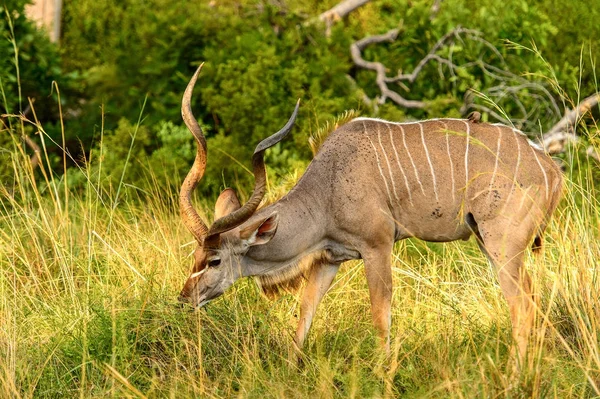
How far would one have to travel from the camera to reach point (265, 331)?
12.4 feet

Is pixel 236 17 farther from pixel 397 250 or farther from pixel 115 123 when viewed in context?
pixel 397 250

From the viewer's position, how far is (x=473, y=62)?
22.6ft

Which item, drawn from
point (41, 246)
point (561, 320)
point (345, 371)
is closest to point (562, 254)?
point (561, 320)

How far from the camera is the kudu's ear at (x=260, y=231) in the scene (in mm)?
3818

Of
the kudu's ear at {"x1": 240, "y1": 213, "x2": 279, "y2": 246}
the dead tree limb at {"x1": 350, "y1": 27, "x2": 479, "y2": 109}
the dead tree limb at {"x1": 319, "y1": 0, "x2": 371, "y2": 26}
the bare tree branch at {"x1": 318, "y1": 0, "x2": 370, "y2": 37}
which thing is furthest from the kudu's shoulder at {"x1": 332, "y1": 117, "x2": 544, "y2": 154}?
the dead tree limb at {"x1": 319, "y1": 0, "x2": 371, "y2": 26}

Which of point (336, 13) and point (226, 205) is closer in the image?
point (226, 205)

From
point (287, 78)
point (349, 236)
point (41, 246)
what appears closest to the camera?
point (349, 236)

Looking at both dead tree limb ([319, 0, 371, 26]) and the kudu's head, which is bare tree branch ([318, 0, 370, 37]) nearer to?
dead tree limb ([319, 0, 371, 26])

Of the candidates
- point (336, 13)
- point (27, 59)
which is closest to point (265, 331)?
point (27, 59)

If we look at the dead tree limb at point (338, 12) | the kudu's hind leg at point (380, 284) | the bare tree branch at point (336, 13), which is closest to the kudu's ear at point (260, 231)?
the kudu's hind leg at point (380, 284)

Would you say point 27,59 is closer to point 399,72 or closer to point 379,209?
point 399,72

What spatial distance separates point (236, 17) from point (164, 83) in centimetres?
74

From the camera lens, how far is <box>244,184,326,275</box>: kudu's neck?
3.93 meters

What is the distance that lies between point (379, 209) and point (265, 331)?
611 mm
